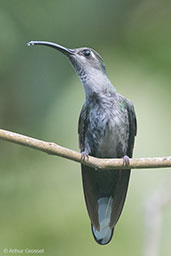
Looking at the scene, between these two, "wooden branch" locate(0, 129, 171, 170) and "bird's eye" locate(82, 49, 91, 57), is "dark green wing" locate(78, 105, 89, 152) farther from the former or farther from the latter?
"wooden branch" locate(0, 129, 171, 170)

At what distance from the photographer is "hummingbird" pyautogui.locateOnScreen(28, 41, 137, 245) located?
552cm

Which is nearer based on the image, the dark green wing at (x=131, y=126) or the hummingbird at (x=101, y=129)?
the hummingbird at (x=101, y=129)

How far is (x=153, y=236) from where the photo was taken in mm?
4250

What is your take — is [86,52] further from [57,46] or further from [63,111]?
[63,111]

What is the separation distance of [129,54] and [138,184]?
121cm

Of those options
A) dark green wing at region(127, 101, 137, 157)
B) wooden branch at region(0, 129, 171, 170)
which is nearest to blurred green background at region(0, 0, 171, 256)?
dark green wing at region(127, 101, 137, 157)

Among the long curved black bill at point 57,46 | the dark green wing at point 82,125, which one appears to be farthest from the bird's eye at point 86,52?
the dark green wing at point 82,125

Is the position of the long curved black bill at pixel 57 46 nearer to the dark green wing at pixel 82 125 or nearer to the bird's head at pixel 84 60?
the bird's head at pixel 84 60

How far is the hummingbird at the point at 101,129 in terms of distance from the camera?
5.52 metres

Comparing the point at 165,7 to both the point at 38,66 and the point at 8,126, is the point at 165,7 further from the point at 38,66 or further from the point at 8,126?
the point at 8,126

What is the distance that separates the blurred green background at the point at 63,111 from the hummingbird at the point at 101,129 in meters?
0.09

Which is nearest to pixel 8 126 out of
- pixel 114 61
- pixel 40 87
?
pixel 40 87

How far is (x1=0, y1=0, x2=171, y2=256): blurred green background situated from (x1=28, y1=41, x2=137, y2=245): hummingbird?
85 mm

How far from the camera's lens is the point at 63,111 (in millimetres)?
5324
